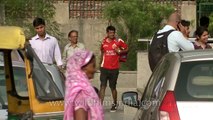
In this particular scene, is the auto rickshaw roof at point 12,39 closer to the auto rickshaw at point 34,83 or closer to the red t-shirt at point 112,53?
the auto rickshaw at point 34,83

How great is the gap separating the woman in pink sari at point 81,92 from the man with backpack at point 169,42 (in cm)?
364

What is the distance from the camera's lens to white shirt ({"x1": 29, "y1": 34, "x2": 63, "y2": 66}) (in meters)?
9.11

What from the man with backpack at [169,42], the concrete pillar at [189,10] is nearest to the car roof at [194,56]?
the man with backpack at [169,42]

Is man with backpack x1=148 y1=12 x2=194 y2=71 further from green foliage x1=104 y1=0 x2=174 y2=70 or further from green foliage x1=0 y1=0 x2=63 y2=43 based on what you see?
green foliage x1=0 y1=0 x2=63 y2=43

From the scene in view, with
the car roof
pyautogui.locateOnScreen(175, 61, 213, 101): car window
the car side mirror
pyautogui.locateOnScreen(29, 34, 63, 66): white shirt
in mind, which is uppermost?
the car roof

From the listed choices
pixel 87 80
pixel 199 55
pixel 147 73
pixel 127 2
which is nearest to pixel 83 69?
pixel 87 80

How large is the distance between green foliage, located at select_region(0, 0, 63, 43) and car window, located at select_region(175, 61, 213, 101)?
1140 centimetres

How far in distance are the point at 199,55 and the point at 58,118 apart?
56.9 inches

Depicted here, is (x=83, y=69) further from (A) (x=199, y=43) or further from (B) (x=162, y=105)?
(A) (x=199, y=43)

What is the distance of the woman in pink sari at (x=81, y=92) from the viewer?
482cm

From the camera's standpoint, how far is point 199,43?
9.02 metres

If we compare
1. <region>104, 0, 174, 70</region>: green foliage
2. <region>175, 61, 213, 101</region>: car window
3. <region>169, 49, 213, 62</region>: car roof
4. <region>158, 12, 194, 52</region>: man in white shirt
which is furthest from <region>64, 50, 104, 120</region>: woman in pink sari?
<region>104, 0, 174, 70</region>: green foliage

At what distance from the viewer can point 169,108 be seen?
198 inches

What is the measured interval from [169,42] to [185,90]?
3.54 meters
